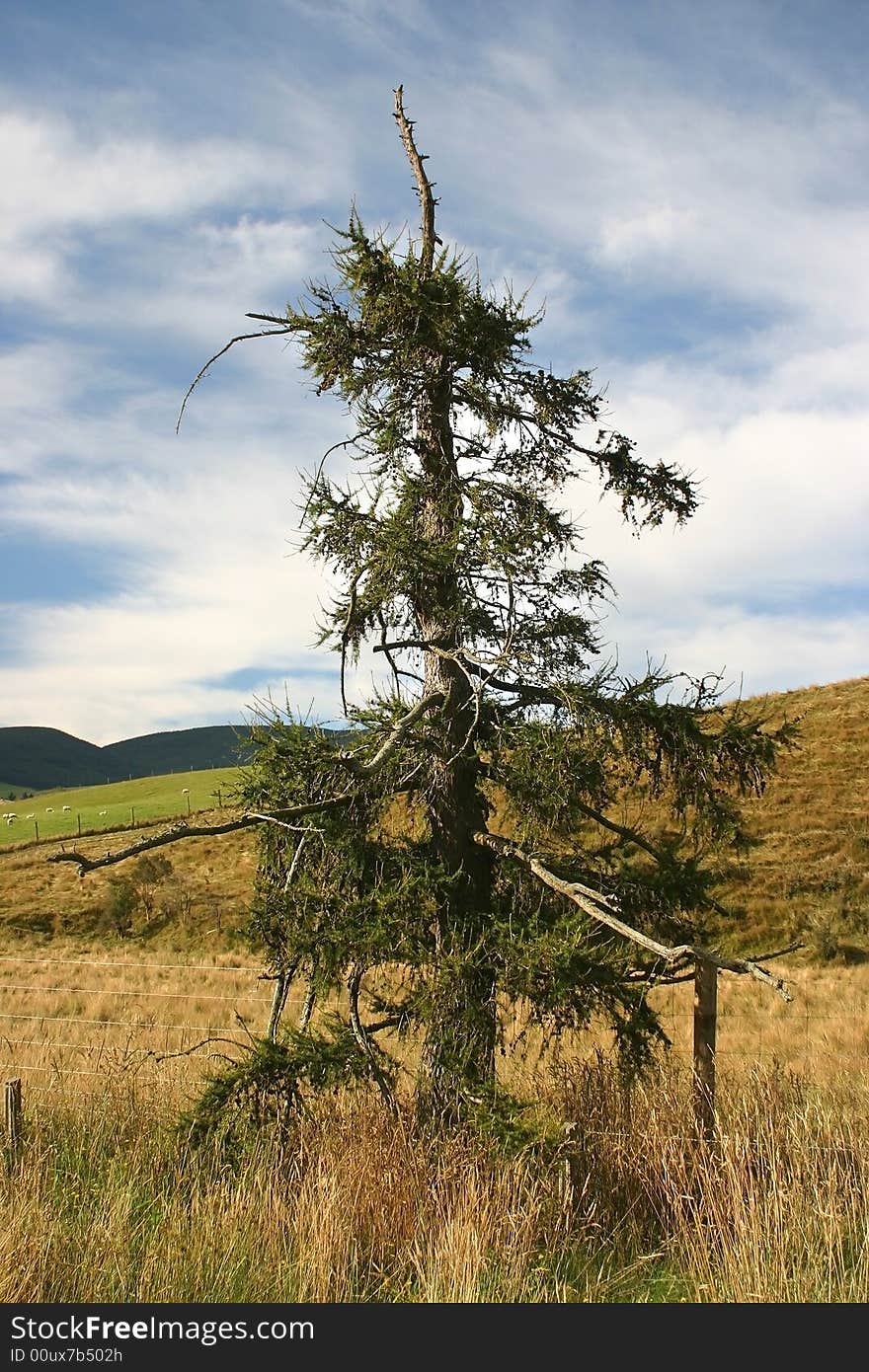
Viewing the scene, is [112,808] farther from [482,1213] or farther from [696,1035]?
[482,1213]

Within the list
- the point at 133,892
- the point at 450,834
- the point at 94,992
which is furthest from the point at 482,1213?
the point at 133,892

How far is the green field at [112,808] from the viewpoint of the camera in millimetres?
67438

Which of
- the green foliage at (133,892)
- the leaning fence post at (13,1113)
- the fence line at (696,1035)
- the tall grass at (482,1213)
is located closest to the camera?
the tall grass at (482,1213)

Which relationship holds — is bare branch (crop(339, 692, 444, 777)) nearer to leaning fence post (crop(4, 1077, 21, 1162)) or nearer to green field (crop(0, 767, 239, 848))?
leaning fence post (crop(4, 1077, 21, 1162))

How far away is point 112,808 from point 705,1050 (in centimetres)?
8520

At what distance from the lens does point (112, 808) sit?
8525 centimetres

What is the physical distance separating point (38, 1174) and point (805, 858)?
28417 mm

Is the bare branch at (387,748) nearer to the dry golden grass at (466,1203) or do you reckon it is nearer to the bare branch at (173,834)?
the bare branch at (173,834)

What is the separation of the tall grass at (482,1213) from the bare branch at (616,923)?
123cm

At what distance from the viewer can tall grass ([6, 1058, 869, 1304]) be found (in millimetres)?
4961

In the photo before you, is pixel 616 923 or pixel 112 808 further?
pixel 112 808

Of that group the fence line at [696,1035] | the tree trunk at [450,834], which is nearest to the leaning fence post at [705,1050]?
the fence line at [696,1035]
